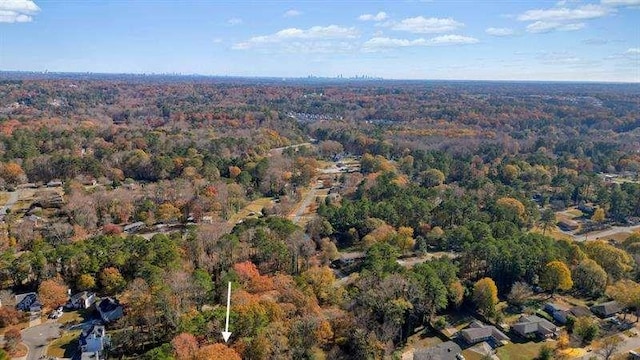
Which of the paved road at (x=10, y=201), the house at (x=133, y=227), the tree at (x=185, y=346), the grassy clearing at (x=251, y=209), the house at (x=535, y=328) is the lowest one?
the house at (x=535, y=328)

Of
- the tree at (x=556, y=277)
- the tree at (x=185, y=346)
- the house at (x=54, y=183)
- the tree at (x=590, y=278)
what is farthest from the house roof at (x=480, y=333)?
the house at (x=54, y=183)

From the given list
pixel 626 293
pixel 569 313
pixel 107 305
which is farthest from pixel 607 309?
pixel 107 305

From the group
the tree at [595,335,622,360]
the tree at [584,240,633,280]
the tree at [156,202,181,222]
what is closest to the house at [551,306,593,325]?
the tree at [595,335,622,360]

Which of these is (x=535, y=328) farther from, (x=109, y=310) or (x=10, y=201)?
(x=10, y=201)

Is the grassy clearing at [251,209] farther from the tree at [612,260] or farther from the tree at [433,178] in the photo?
the tree at [612,260]

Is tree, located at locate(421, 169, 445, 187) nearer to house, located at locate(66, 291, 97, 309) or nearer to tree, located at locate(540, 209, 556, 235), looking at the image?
tree, located at locate(540, 209, 556, 235)

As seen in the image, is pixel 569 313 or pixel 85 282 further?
pixel 85 282
